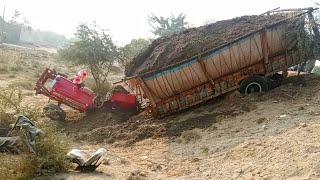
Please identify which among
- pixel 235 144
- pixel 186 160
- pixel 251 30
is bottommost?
pixel 186 160

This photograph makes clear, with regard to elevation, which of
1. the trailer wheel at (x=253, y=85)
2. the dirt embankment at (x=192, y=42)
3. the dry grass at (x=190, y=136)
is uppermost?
the dirt embankment at (x=192, y=42)

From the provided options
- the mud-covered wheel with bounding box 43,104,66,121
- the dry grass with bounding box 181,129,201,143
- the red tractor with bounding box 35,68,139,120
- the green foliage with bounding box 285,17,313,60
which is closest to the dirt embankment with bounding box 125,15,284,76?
the green foliage with bounding box 285,17,313,60

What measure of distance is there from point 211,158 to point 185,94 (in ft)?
10.6

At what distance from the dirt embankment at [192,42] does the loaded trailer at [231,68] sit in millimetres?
254

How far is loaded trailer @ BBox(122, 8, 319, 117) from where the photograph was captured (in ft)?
30.1

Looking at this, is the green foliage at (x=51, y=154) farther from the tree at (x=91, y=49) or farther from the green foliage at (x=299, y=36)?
the tree at (x=91, y=49)

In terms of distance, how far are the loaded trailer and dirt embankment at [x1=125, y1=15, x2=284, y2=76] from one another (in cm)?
25

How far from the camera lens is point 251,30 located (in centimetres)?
938

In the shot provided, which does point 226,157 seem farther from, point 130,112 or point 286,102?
point 130,112

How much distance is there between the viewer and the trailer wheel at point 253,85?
30.8 feet

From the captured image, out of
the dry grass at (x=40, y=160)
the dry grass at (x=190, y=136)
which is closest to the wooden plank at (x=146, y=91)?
the dry grass at (x=190, y=136)

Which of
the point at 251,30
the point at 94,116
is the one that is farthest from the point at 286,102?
the point at 94,116

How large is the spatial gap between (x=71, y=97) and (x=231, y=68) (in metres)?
4.79

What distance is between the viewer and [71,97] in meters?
10.4
